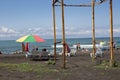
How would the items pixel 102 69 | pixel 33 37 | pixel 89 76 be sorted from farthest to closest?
pixel 33 37, pixel 102 69, pixel 89 76

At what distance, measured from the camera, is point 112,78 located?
50.0 ft

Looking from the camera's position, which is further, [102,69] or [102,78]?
[102,69]

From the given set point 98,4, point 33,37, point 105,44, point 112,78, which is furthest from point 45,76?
point 105,44

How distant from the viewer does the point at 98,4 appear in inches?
843

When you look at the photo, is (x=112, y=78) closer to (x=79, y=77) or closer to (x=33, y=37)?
(x=79, y=77)

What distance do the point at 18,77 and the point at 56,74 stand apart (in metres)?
1.76

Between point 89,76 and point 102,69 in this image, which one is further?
point 102,69

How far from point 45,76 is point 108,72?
2.95 metres

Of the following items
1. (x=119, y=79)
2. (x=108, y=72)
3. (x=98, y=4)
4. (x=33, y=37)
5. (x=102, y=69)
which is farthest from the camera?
(x=33, y=37)

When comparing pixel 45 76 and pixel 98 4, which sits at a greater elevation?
pixel 98 4

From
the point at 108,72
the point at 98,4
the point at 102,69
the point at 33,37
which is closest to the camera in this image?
the point at 108,72

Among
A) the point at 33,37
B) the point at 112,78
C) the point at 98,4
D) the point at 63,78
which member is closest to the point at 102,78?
the point at 112,78

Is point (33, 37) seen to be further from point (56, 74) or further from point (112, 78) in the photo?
point (112, 78)

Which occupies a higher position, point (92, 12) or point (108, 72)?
point (92, 12)
